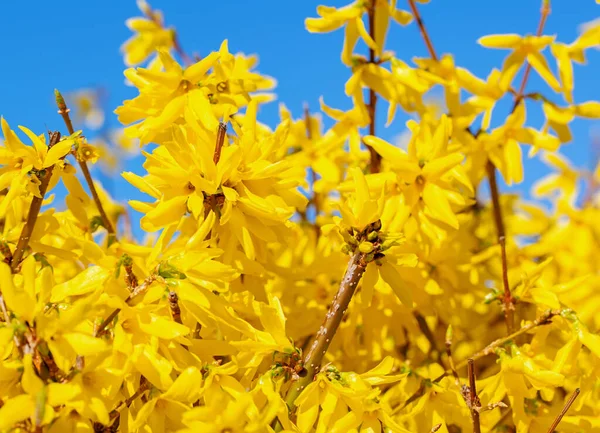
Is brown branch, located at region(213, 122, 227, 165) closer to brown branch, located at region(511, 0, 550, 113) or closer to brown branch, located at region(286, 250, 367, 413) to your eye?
brown branch, located at region(286, 250, 367, 413)

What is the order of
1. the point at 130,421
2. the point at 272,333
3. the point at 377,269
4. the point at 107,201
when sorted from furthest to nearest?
the point at 107,201 < the point at 377,269 < the point at 272,333 < the point at 130,421

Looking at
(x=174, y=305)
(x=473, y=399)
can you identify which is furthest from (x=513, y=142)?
(x=174, y=305)

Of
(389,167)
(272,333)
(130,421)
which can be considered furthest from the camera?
(389,167)

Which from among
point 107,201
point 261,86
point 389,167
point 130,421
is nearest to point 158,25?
point 107,201

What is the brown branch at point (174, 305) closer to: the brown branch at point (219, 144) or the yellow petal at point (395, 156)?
the brown branch at point (219, 144)

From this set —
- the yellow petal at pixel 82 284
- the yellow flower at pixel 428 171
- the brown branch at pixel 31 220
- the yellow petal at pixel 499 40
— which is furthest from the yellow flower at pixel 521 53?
the yellow petal at pixel 82 284

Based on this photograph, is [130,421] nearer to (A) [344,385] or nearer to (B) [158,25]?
(A) [344,385]

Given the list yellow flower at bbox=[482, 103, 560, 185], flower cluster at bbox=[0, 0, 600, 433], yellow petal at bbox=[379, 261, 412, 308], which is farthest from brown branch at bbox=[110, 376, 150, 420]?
yellow flower at bbox=[482, 103, 560, 185]

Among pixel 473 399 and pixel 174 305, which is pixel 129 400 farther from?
pixel 473 399
